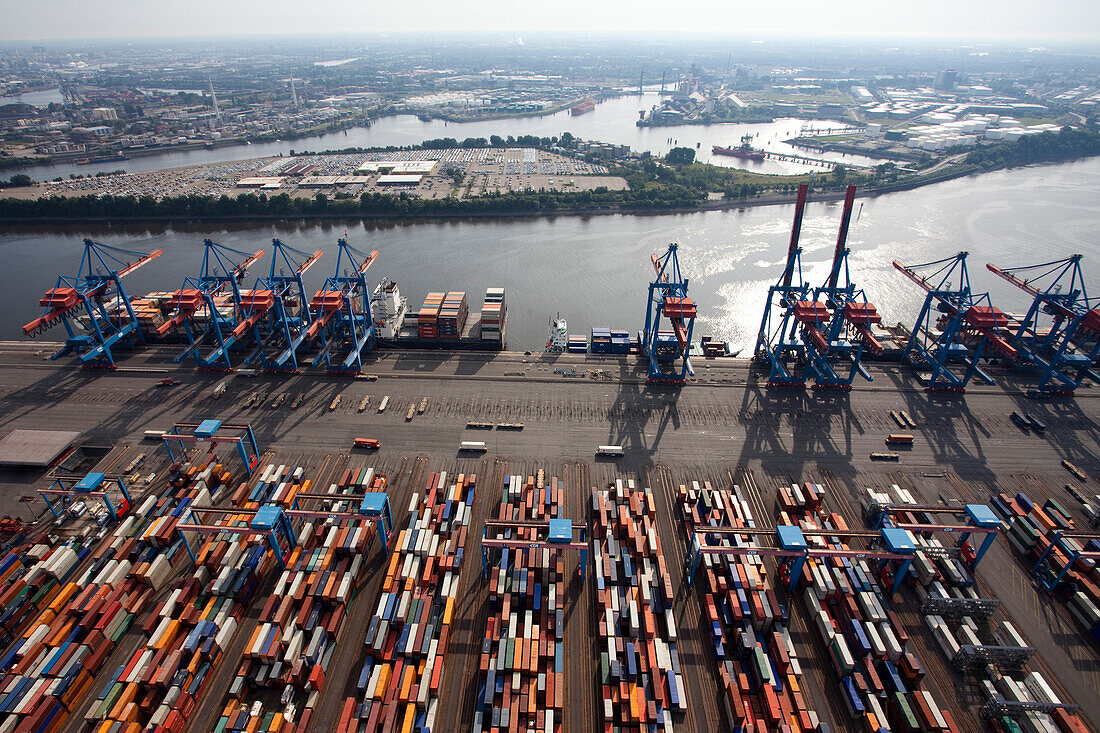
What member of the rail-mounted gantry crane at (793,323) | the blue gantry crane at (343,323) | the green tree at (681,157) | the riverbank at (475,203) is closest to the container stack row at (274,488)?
the blue gantry crane at (343,323)

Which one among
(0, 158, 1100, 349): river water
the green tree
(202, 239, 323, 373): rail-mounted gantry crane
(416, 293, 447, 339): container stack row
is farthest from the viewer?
the green tree

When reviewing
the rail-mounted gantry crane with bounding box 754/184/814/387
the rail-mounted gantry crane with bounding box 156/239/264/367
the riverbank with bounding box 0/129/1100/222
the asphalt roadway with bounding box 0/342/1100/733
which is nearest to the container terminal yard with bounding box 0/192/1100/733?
the asphalt roadway with bounding box 0/342/1100/733

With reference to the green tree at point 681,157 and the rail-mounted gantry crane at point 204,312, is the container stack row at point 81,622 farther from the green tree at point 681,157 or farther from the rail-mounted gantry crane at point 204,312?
the green tree at point 681,157

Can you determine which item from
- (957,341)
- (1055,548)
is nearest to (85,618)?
(1055,548)

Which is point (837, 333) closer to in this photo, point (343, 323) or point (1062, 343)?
point (1062, 343)

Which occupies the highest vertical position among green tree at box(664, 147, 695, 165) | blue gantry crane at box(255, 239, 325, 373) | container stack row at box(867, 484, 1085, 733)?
green tree at box(664, 147, 695, 165)

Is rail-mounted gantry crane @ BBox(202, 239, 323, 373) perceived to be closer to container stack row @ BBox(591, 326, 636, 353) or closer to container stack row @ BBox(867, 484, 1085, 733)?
container stack row @ BBox(591, 326, 636, 353)

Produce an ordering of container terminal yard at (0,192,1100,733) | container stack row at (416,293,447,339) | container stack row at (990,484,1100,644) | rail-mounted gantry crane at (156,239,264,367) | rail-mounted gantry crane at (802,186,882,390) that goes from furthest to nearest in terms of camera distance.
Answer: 1. container stack row at (416,293,447,339)
2. rail-mounted gantry crane at (156,239,264,367)
3. rail-mounted gantry crane at (802,186,882,390)
4. container stack row at (990,484,1100,644)
5. container terminal yard at (0,192,1100,733)
